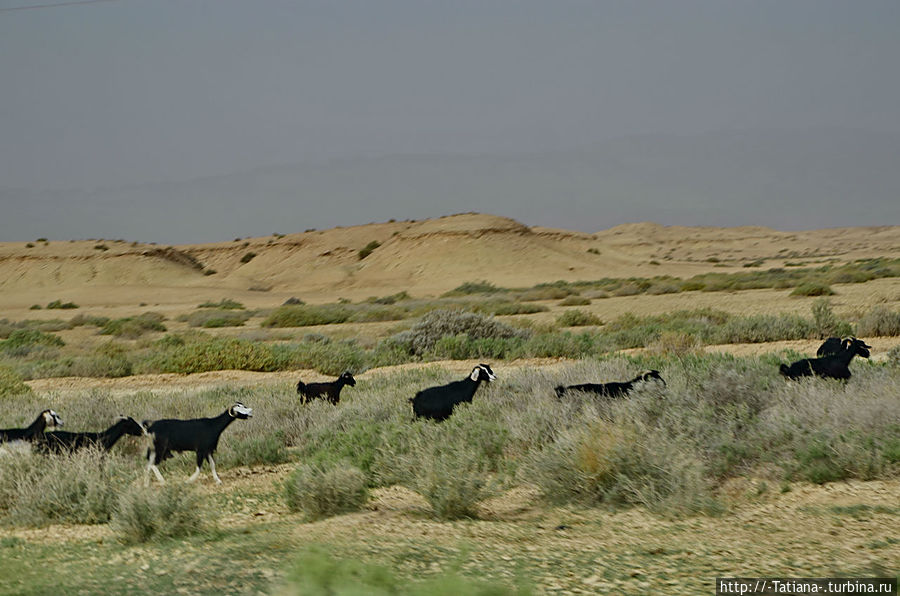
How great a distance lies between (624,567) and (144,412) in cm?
895

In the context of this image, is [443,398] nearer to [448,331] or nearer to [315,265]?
[448,331]

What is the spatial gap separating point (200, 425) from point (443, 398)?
2764 millimetres

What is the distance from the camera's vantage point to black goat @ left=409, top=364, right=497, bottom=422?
31.2 ft

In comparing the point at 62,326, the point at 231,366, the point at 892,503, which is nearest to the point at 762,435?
the point at 892,503

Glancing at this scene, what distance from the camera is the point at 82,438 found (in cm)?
877

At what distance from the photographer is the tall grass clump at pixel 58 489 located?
727 cm

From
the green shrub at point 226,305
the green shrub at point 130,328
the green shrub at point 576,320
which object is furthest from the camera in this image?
the green shrub at point 226,305

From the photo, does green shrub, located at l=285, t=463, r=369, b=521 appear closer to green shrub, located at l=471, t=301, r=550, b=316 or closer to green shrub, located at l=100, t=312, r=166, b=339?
green shrub, located at l=471, t=301, r=550, b=316

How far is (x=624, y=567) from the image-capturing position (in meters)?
4.95

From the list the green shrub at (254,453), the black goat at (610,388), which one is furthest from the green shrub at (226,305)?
the black goat at (610,388)

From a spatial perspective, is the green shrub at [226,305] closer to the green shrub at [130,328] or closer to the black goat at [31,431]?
the green shrub at [130,328]

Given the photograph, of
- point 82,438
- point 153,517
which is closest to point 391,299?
point 82,438

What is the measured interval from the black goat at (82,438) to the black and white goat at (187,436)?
233 mm

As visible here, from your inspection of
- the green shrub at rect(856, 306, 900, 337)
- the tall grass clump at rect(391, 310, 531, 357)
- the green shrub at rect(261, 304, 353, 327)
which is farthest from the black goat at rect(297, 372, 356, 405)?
the green shrub at rect(261, 304, 353, 327)
